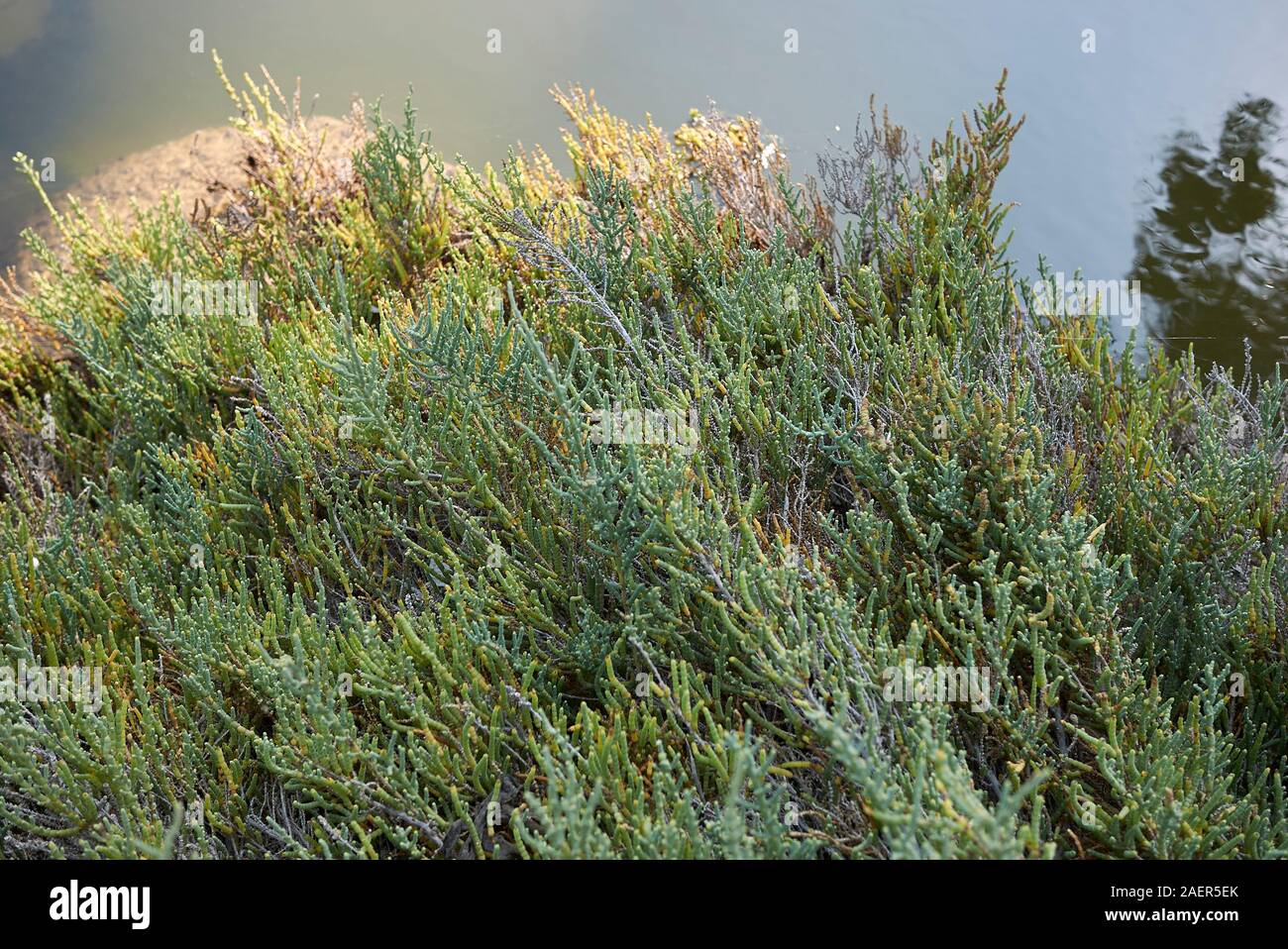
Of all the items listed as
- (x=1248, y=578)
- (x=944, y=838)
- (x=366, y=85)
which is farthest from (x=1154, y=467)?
(x=366, y=85)

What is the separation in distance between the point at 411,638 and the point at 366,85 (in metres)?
6.17

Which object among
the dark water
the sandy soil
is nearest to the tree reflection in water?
the dark water

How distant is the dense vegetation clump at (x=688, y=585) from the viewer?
2.07 metres

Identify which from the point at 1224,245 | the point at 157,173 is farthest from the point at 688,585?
the point at 157,173

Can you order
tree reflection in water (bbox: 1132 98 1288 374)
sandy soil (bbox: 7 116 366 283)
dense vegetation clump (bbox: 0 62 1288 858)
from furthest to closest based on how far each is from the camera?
sandy soil (bbox: 7 116 366 283)
tree reflection in water (bbox: 1132 98 1288 374)
dense vegetation clump (bbox: 0 62 1288 858)

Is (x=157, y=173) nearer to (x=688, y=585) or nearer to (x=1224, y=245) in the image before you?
(x=688, y=585)

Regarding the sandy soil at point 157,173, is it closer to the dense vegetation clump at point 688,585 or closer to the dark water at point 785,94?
the dark water at point 785,94

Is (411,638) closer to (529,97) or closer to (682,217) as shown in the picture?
(682,217)

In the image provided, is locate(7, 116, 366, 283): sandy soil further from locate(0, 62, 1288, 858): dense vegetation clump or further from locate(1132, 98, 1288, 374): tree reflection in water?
locate(1132, 98, 1288, 374): tree reflection in water

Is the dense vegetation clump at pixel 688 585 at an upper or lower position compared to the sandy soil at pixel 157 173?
lower

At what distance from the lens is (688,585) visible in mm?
→ 2273

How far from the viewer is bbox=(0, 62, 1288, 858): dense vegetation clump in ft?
6.79

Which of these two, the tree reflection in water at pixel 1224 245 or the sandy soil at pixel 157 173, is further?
the sandy soil at pixel 157 173

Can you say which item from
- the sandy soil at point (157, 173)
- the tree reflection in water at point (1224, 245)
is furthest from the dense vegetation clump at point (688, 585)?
the sandy soil at point (157, 173)
